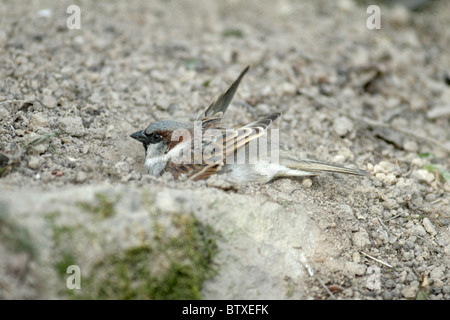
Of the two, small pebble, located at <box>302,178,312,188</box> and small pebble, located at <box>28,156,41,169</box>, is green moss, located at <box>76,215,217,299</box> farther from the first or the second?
small pebble, located at <box>302,178,312,188</box>

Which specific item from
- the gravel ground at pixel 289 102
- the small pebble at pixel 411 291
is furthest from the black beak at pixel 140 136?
the small pebble at pixel 411 291

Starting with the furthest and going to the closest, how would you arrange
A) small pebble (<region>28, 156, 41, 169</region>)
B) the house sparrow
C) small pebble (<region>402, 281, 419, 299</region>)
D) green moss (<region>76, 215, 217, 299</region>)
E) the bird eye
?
the bird eye < the house sparrow < small pebble (<region>28, 156, 41, 169</region>) < small pebble (<region>402, 281, 419, 299</region>) < green moss (<region>76, 215, 217, 299</region>)

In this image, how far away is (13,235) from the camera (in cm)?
277

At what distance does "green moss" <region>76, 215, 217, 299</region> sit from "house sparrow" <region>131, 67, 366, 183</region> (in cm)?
106

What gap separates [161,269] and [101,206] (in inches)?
21.4

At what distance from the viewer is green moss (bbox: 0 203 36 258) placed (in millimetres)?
2768

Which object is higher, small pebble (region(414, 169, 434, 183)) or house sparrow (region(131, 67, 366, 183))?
house sparrow (region(131, 67, 366, 183))

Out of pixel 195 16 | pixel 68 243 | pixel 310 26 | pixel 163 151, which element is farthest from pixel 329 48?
pixel 68 243

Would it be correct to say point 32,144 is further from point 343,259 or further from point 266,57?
point 266,57

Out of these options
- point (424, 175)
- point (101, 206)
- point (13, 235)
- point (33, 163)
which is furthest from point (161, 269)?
point (424, 175)

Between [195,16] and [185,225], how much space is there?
5251mm

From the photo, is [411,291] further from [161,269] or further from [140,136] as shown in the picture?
[140,136]

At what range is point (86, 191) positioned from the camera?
3.02 m

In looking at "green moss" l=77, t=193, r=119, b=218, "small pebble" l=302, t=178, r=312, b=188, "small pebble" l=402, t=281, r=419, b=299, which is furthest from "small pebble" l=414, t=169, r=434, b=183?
"green moss" l=77, t=193, r=119, b=218
